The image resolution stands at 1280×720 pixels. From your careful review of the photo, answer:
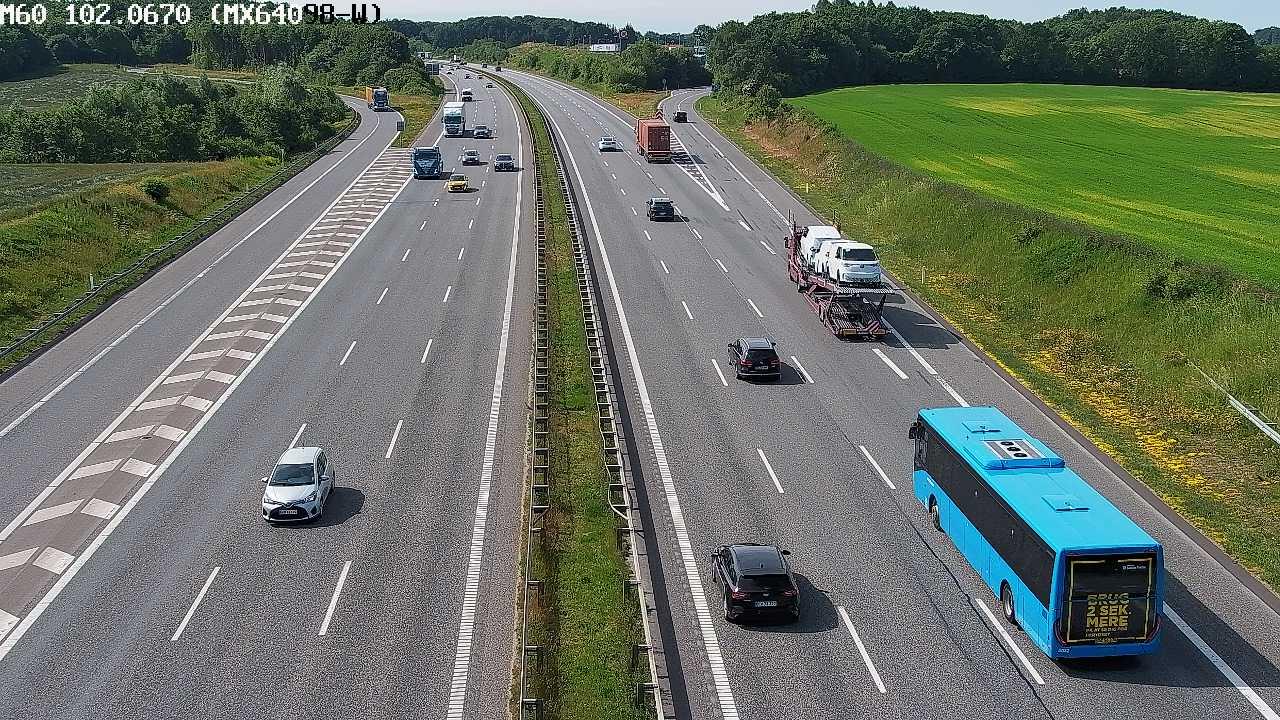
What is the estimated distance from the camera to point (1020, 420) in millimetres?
38719

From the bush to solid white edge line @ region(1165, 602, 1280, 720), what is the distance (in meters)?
68.8

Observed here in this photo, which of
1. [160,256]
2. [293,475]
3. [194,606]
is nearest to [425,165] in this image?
[160,256]

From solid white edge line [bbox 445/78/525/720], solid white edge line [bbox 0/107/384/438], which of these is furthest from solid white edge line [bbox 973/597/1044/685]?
solid white edge line [bbox 0/107/384/438]

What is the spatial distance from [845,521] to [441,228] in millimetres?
48993

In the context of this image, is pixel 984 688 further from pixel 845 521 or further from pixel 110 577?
pixel 110 577

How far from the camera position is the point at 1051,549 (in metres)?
22.6

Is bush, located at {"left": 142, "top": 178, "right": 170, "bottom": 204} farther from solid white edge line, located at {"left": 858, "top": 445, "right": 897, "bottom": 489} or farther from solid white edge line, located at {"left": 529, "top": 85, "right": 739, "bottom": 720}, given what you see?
solid white edge line, located at {"left": 858, "top": 445, "right": 897, "bottom": 489}

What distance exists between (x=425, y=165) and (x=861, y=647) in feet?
255

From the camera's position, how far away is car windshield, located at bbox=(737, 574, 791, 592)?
82.5 ft

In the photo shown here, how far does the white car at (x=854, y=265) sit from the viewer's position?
5372cm

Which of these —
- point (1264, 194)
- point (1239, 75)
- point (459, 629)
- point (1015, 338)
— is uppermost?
point (1239, 75)

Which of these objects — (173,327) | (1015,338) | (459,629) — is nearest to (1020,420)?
(1015,338)

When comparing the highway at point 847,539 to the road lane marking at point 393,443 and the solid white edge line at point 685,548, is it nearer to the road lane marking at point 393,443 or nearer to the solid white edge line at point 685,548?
the solid white edge line at point 685,548

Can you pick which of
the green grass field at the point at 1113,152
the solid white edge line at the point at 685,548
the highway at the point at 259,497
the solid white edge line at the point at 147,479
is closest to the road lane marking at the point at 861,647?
the solid white edge line at the point at 685,548
